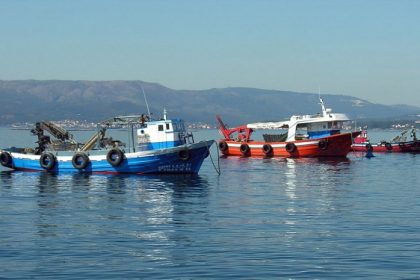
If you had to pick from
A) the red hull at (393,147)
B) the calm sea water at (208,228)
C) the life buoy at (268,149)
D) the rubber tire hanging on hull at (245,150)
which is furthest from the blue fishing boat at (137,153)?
the red hull at (393,147)

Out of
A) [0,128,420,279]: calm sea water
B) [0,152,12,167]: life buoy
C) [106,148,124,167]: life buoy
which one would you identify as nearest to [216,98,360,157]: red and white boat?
[0,128,420,279]: calm sea water

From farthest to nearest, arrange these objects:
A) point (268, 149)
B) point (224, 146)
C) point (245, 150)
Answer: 1. point (224, 146)
2. point (245, 150)
3. point (268, 149)

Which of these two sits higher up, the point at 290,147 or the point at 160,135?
the point at 160,135

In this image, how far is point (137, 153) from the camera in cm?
6147

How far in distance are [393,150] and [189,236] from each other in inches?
3079

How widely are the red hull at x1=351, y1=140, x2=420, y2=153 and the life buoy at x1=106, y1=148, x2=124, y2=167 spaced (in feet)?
161

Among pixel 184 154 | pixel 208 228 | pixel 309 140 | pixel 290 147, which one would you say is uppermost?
pixel 184 154

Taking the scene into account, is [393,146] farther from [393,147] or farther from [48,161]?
[48,161]

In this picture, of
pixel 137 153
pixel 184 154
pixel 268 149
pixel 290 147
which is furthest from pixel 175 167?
pixel 268 149

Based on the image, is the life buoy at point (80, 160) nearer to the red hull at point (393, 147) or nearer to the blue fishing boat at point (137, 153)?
the blue fishing boat at point (137, 153)

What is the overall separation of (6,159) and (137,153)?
14563 millimetres

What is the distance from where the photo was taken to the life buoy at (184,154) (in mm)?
60463

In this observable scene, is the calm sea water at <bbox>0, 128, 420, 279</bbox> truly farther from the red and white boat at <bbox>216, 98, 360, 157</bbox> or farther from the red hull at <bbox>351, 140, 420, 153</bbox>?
the red hull at <bbox>351, 140, 420, 153</bbox>

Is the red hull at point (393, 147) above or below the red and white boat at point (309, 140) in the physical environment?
below
